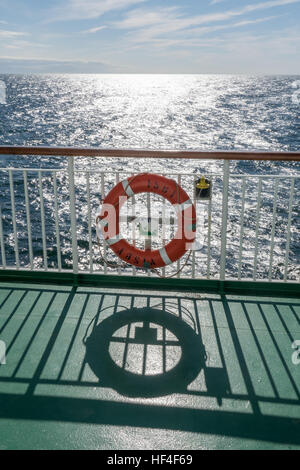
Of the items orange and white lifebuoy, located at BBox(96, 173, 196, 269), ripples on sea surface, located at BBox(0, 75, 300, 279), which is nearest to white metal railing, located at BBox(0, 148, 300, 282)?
ripples on sea surface, located at BBox(0, 75, 300, 279)

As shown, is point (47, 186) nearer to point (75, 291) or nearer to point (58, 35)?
point (75, 291)

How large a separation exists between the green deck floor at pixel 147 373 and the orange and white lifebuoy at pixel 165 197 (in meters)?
0.23

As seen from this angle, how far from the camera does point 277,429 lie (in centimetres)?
151

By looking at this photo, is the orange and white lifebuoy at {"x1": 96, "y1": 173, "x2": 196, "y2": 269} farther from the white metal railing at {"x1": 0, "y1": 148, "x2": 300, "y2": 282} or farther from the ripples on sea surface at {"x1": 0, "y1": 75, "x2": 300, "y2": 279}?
the white metal railing at {"x1": 0, "y1": 148, "x2": 300, "y2": 282}

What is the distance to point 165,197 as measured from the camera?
2293 millimetres

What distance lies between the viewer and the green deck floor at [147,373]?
4.89 ft

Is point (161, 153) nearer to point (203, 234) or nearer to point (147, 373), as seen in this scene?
point (147, 373)

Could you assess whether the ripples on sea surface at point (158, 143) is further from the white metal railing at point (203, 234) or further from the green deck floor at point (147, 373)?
the green deck floor at point (147, 373)

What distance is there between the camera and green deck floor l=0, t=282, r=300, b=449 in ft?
4.89

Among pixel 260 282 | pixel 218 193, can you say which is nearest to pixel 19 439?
pixel 260 282

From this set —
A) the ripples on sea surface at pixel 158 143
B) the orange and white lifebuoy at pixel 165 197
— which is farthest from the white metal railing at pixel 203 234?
the orange and white lifebuoy at pixel 165 197

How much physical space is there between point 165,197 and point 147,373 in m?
0.92

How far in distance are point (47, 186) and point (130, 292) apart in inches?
524

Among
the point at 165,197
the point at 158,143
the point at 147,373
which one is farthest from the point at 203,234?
the point at 158,143
